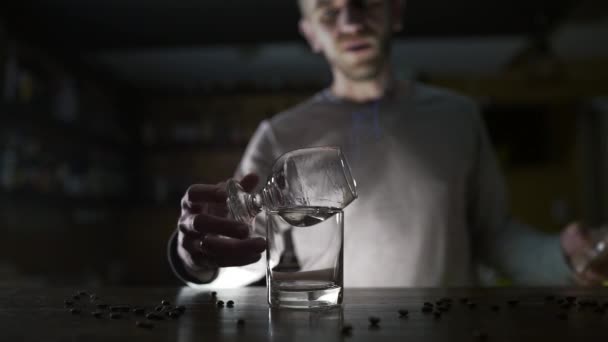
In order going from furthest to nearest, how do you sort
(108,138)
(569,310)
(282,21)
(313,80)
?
(313,80) < (108,138) < (282,21) < (569,310)

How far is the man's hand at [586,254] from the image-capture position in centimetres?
91

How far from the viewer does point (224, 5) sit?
315 cm

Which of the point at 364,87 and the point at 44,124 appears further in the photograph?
the point at 44,124

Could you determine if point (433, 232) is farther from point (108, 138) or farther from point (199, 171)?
point (199, 171)

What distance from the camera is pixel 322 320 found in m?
0.57

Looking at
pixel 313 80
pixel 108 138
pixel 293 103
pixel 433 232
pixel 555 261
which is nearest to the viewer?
pixel 555 261

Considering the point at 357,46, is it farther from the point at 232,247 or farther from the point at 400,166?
the point at 232,247

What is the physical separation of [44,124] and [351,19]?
2655 mm

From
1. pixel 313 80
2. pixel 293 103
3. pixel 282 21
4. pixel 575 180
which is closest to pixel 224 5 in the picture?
pixel 282 21

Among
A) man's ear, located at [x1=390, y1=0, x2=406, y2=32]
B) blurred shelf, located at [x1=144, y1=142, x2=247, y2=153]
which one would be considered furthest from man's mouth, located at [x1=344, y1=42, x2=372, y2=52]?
blurred shelf, located at [x1=144, y1=142, x2=247, y2=153]

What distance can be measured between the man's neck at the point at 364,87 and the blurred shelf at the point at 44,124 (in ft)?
6.91

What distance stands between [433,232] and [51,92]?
3035 millimetres

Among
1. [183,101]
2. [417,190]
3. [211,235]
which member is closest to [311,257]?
[211,235]

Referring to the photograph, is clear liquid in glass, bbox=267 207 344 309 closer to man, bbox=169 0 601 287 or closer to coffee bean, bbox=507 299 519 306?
coffee bean, bbox=507 299 519 306
